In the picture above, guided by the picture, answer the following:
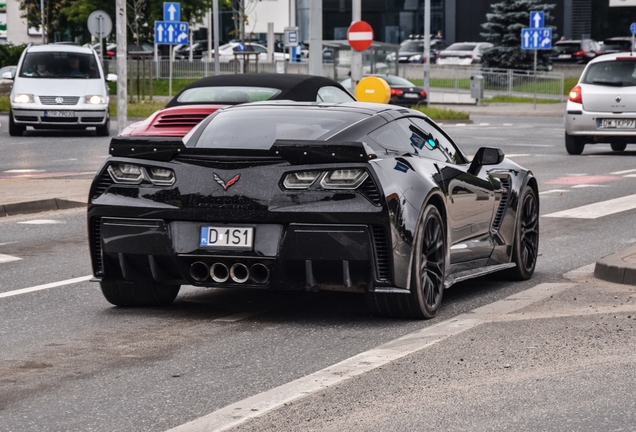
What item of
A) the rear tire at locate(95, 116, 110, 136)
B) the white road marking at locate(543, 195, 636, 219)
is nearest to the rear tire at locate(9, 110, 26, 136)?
the rear tire at locate(95, 116, 110, 136)

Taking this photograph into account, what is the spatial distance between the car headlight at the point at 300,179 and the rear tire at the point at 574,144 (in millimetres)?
16932

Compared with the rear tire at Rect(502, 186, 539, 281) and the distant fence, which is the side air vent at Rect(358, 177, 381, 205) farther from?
the distant fence

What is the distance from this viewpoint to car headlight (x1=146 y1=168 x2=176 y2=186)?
23.9 ft

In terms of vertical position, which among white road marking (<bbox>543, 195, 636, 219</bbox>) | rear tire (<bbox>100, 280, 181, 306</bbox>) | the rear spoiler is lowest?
white road marking (<bbox>543, 195, 636, 219</bbox>)

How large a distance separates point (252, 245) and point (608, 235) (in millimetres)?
5725

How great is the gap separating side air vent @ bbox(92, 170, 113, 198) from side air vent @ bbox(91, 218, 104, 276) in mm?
151

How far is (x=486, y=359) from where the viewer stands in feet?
20.5

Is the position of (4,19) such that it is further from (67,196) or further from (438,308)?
(438,308)

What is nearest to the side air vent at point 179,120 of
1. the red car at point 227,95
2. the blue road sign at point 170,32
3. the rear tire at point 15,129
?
the red car at point 227,95

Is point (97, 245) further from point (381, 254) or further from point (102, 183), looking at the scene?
point (381, 254)

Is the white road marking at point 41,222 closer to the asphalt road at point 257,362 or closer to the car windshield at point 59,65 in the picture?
the asphalt road at point 257,362

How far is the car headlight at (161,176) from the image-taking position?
7.27 m

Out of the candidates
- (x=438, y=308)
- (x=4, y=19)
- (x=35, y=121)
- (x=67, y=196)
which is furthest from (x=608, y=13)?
(x=438, y=308)

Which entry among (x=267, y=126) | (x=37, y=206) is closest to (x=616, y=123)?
(x=37, y=206)
